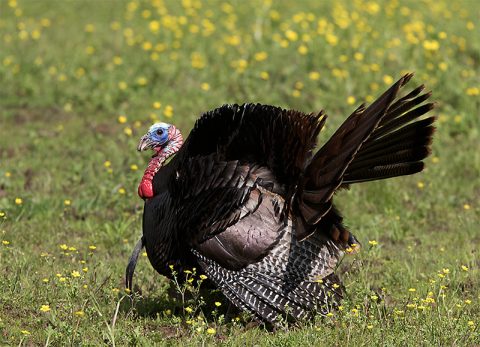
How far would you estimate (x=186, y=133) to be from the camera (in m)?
10.1

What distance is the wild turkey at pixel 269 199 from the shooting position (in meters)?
5.56

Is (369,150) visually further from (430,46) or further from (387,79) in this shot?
(430,46)

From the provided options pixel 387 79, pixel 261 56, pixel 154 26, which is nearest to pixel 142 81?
pixel 261 56

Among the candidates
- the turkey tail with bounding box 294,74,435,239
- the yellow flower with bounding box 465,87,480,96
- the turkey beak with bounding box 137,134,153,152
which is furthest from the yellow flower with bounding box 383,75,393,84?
the turkey tail with bounding box 294,74,435,239

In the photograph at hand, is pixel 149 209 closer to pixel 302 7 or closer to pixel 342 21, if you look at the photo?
pixel 342 21

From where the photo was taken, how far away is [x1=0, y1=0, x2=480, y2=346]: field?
5.75 metres

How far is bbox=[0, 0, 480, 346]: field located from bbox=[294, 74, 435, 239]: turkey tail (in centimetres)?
67

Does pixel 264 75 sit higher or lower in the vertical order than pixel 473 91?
lower

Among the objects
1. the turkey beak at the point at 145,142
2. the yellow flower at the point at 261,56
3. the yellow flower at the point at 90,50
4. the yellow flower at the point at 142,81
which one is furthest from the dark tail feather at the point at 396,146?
the yellow flower at the point at 90,50

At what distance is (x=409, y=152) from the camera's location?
5520 mm

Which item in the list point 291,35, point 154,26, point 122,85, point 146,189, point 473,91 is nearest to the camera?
point 146,189

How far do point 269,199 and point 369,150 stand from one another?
Result: 2.48 feet

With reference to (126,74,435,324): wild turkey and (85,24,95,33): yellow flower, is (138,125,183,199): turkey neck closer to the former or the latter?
(126,74,435,324): wild turkey

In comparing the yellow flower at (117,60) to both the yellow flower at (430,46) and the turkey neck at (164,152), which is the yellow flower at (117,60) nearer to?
the yellow flower at (430,46)
